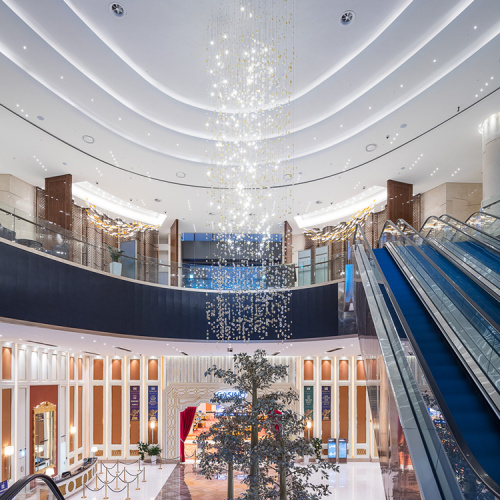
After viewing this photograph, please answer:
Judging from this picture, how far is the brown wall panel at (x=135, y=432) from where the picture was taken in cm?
1792

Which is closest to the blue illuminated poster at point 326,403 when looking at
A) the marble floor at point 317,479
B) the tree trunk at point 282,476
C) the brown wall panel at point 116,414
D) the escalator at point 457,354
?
the marble floor at point 317,479

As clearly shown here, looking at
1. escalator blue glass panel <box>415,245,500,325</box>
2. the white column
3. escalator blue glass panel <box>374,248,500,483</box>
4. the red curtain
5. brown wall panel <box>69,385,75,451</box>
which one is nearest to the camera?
escalator blue glass panel <box>374,248,500,483</box>

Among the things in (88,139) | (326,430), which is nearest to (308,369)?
(326,430)

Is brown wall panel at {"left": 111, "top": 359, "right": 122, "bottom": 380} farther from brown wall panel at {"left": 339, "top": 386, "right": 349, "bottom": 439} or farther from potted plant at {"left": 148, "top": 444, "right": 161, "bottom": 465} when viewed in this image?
brown wall panel at {"left": 339, "top": 386, "right": 349, "bottom": 439}

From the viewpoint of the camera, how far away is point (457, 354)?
4.31m

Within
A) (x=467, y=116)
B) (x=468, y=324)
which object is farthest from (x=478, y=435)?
(x=467, y=116)

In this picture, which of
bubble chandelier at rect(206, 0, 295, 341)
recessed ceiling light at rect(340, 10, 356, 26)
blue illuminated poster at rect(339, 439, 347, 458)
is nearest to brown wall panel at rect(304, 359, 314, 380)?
blue illuminated poster at rect(339, 439, 347, 458)

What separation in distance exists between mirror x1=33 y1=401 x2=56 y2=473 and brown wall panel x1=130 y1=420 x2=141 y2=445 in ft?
12.4

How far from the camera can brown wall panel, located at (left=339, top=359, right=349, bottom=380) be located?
727 inches

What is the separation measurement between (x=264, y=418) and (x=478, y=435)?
513 centimetres

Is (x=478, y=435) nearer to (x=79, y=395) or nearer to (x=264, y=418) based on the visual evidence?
(x=264, y=418)

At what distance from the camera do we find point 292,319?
13.1 metres

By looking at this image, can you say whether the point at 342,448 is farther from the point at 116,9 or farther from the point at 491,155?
the point at 116,9

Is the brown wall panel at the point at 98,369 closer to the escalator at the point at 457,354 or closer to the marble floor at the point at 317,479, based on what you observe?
the marble floor at the point at 317,479
